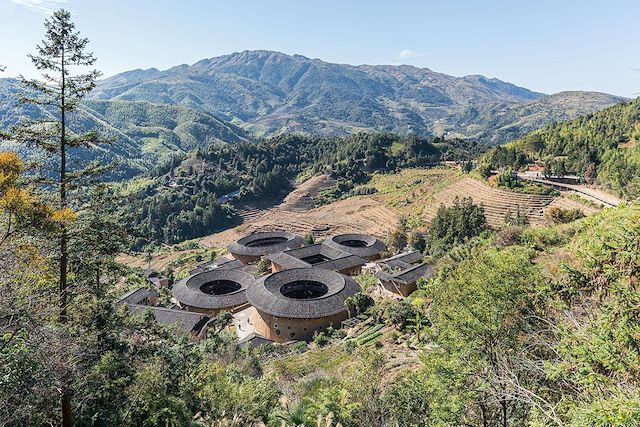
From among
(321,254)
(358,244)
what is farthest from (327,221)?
(321,254)

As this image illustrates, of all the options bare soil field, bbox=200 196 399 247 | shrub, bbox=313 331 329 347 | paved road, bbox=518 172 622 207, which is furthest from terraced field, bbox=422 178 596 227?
shrub, bbox=313 331 329 347

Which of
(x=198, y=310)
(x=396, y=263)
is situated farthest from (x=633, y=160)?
(x=198, y=310)

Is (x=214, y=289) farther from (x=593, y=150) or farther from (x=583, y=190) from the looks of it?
(x=593, y=150)

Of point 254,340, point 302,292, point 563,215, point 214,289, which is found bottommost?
point 214,289

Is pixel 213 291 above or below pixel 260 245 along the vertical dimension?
below

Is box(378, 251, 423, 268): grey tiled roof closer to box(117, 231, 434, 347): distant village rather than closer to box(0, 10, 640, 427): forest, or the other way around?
box(117, 231, 434, 347): distant village

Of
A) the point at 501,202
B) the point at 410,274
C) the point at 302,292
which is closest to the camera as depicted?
the point at 410,274
